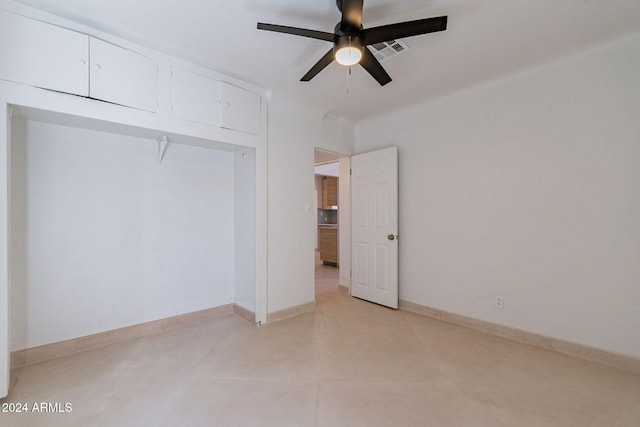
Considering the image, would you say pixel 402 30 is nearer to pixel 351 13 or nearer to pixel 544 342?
pixel 351 13

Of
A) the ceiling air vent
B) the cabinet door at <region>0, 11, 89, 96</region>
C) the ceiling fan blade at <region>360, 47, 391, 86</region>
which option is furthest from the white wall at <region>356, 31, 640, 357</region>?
the cabinet door at <region>0, 11, 89, 96</region>

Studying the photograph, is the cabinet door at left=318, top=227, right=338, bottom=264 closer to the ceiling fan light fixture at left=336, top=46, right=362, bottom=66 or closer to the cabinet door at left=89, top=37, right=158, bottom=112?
the cabinet door at left=89, top=37, right=158, bottom=112

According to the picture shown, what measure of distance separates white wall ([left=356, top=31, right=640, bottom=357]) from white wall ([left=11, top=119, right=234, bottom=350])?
2524 mm

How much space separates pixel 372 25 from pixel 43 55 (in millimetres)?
2260

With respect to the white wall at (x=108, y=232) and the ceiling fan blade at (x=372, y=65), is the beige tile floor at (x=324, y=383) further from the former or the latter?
the ceiling fan blade at (x=372, y=65)

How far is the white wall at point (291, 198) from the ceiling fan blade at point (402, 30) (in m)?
1.63

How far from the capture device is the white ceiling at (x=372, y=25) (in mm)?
1775

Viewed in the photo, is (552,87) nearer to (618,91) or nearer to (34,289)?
(618,91)

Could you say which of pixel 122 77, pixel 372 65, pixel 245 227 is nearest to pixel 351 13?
pixel 372 65

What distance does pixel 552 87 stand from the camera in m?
2.44

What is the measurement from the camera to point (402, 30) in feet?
5.08

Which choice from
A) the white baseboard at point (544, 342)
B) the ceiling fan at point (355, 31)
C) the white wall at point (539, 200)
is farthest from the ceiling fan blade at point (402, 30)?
the white baseboard at point (544, 342)

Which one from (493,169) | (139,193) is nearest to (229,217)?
(139,193)

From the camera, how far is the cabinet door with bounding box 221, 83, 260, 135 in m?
2.67
